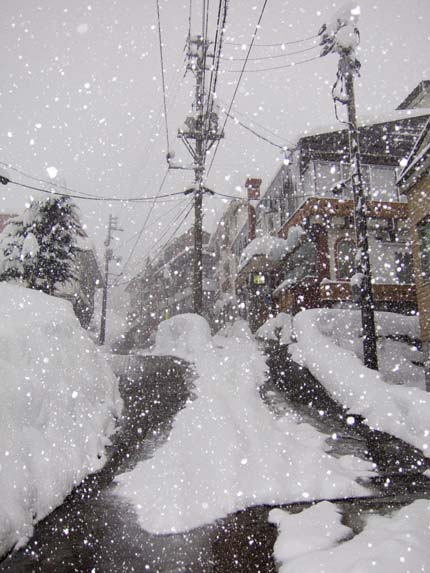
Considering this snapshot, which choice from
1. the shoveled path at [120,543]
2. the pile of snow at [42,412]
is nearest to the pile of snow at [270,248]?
the pile of snow at [42,412]

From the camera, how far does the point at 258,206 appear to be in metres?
29.0

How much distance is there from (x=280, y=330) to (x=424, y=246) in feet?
25.0

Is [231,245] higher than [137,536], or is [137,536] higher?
[231,245]

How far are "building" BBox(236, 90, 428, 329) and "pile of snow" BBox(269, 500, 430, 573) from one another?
48.8ft

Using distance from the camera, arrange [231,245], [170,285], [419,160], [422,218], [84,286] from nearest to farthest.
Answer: [419,160] < [422,218] < [84,286] < [231,245] < [170,285]

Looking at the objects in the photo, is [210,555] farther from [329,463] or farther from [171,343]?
[171,343]

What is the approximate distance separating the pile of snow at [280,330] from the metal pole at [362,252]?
5.50 meters

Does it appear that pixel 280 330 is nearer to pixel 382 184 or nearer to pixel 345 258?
pixel 345 258

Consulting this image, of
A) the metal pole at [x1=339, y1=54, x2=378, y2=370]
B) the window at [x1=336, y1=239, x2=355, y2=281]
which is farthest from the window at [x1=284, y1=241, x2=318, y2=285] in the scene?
the metal pole at [x1=339, y1=54, x2=378, y2=370]

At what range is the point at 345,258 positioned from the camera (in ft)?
64.5

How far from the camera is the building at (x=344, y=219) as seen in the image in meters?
19.0

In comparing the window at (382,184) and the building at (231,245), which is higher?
the window at (382,184)

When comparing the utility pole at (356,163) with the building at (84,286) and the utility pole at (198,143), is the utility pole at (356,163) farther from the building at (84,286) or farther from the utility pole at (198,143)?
the building at (84,286)

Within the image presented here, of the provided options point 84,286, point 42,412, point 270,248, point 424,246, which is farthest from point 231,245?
point 42,412
